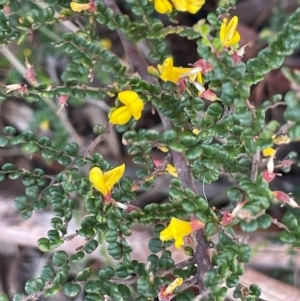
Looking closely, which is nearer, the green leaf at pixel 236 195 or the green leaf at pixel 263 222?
the green leaf at pixel 263 222

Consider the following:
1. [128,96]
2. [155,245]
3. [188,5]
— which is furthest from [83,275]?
[188,5]

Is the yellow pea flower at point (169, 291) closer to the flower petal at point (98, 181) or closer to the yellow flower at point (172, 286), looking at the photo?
the yellow flower at point (172, 286)

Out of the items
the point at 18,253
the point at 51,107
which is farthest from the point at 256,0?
the point at 18,253

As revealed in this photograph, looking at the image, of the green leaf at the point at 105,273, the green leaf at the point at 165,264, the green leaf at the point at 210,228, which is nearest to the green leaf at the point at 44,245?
the green leaf at the point at 105,273

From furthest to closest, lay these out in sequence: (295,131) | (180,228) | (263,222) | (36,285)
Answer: (36,285) → (180,228) → (263,222) → (295,131)

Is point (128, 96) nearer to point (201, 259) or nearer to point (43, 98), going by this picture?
point (201, 259)

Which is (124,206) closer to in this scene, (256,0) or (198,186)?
(198,186)

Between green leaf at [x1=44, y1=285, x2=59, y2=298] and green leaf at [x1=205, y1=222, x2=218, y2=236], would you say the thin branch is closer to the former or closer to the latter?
green leaf at [x1=205, y1=222, x2=218, y2=236]
